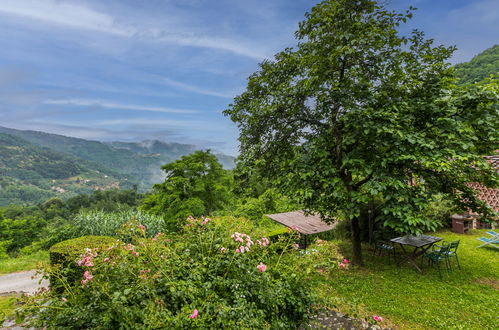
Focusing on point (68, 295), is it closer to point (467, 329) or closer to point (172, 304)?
point (172, 304)

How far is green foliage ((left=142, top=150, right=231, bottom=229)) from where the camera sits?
1192cm

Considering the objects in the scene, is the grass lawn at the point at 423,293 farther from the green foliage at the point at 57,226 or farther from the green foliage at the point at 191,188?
the green foliage at the point at 191,188

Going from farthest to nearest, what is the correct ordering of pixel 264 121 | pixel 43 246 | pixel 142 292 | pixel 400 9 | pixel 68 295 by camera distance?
1. pixel 43 246
2. pixel 264 121
3. pixel 400 9
4. pixel 68 295
5. pixel 142 292

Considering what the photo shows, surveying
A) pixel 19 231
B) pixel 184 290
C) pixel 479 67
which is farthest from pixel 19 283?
pixel 479 67

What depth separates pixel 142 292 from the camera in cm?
223

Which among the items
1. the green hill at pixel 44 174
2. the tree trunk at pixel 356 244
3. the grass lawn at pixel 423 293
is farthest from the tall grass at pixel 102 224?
the green hill at pixel 44 174

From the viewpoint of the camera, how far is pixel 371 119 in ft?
15.6

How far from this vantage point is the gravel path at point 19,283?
6.02 metres

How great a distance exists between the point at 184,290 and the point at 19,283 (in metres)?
7.60

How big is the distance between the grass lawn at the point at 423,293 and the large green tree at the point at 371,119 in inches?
53.9

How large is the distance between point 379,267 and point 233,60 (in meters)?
18.0

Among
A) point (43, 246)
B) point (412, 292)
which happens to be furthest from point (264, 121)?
point (43, 246)

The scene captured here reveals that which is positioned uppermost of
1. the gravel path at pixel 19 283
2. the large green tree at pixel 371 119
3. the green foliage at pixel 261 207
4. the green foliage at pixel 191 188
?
the large green tree at pixel 371 119

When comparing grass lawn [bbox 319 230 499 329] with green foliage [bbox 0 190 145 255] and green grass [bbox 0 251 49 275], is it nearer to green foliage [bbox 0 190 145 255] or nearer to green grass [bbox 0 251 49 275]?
green foliage [bbox 0 190 145 255]
